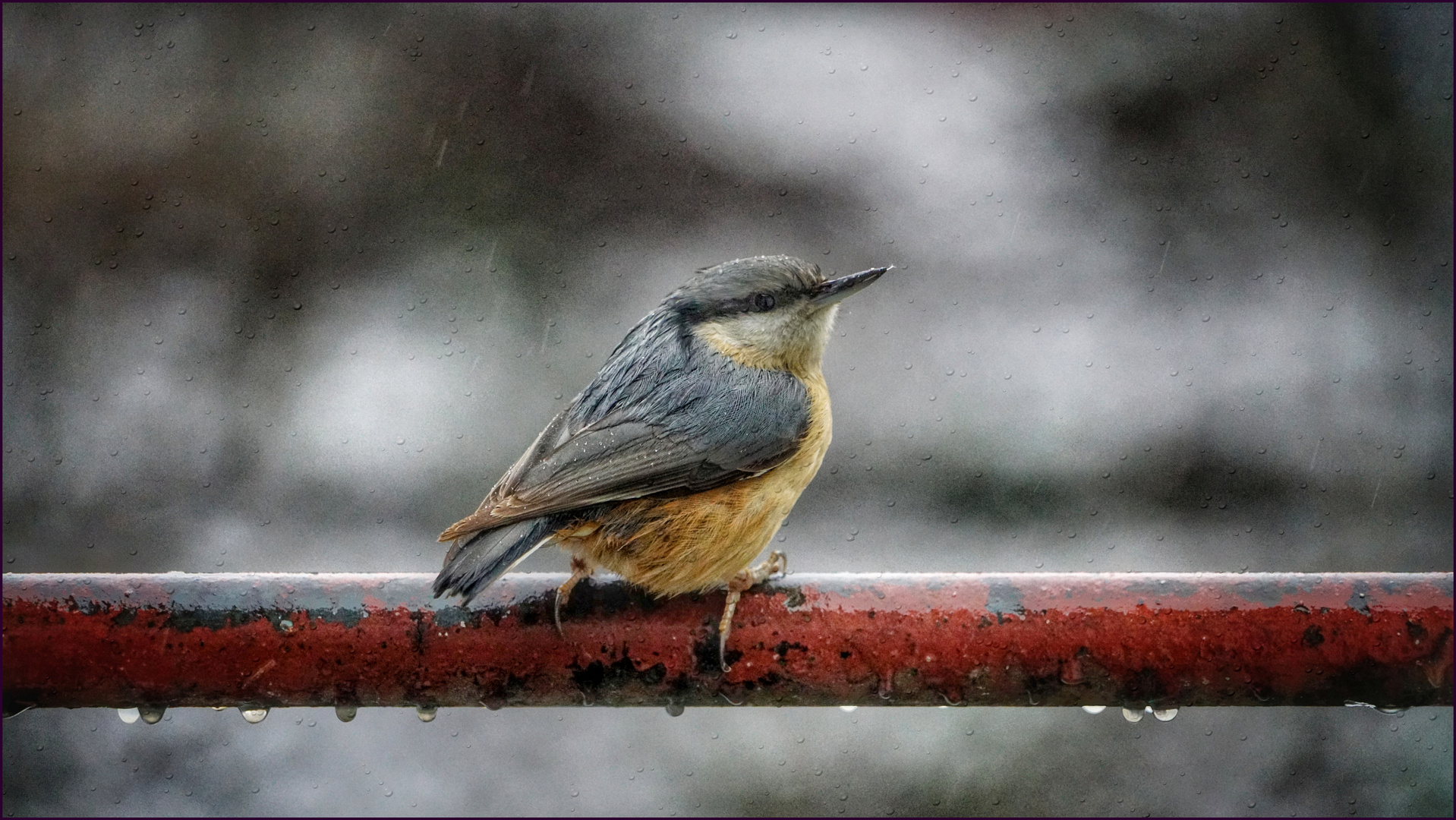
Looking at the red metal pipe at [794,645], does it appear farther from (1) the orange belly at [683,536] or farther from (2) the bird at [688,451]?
(1) the orange belly at [683,536]

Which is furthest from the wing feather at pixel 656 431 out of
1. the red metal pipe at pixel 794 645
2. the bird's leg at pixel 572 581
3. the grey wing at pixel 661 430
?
the red metal pipe at pixel 794 645

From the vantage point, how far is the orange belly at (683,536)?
176cm

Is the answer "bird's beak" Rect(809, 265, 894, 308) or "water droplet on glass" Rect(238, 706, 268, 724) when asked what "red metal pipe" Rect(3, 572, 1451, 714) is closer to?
"water droplet on glass" Rect(238, 706, 268, 724)

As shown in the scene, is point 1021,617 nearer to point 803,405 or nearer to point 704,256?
point 803,405

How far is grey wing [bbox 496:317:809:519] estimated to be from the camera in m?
1.76

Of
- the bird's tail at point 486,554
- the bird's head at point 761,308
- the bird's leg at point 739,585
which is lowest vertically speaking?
the bird's leg at point 739,585

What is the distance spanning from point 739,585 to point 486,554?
15.1 inches

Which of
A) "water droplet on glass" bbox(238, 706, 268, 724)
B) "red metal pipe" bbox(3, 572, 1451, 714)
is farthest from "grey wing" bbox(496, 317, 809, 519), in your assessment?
"water droplet on glass" bbox(238, 706, 268, 724)

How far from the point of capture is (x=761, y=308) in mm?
2193

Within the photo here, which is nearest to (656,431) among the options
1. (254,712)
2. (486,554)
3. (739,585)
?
(739,585)

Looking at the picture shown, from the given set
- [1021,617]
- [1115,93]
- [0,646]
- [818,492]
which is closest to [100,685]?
[0,646]

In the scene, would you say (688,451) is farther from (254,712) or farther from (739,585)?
(254,712)

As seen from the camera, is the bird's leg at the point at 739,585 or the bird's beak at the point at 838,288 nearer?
the bird's leg at the point at 739,585

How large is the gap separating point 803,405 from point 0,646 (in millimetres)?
1239
